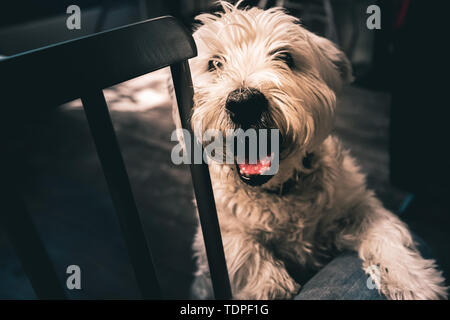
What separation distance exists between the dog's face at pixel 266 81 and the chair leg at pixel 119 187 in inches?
13.6

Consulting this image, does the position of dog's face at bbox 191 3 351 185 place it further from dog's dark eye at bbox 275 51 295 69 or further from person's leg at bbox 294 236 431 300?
person's leg at bbox 294 236 431 300

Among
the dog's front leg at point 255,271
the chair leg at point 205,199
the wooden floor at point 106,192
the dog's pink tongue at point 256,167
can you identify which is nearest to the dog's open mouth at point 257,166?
the dog's pink tongue at point 256,167

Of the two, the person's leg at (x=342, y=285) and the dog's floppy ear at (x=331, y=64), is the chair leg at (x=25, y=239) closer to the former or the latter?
the person's leg at (x=342, y=285)

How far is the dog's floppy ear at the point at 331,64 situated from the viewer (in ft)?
3.43

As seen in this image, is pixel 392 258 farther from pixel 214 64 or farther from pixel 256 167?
pixel 214 64

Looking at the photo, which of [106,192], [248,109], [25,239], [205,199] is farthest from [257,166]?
[106,192]

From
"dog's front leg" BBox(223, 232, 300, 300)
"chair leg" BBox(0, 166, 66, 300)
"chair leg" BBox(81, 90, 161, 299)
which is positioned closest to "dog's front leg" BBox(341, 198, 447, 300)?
"dog's front leg" BBox(223, 232, 300, 300)

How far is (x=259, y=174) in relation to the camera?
0.86 meters

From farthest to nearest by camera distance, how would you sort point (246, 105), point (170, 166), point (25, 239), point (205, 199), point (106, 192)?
point (170, 166) → point (106, 192) → point (246, 105) → point (205, 199) → point (25, 239)

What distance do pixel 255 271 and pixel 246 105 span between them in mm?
588

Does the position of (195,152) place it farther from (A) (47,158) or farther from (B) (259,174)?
(A) (47,158)

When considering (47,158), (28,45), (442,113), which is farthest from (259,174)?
(28,45)

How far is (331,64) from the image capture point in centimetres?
108

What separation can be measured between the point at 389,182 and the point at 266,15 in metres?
1.46
